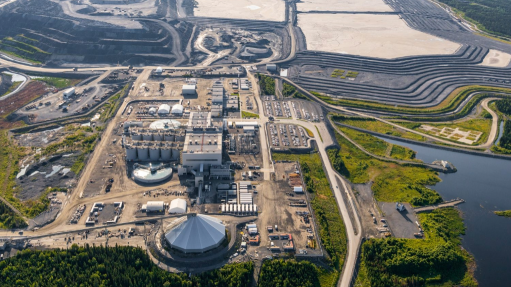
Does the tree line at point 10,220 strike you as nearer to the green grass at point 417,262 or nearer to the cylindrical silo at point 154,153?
the cylindrical silo at point 154,153

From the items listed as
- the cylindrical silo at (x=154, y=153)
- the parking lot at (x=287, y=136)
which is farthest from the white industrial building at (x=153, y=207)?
the parking lot at (x=287, y=136)

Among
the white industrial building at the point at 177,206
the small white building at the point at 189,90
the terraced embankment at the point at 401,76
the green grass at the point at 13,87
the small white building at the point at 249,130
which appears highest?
the terraced embankment at the point at 401,76

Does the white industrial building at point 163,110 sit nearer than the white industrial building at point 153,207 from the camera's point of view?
No

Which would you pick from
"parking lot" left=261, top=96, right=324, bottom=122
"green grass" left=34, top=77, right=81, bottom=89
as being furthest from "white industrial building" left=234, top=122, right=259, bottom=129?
"green grass" left=34, top=77, right=81, bottom=89

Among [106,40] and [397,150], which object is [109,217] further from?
[106,40]

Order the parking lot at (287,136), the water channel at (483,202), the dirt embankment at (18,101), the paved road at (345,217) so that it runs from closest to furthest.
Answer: the paved road at (345,217) < the water channel at (483,202) < the parking lot at (287,136) < the dirt embankment at (18,101)

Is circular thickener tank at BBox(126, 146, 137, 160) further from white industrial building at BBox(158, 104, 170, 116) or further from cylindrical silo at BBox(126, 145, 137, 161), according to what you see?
white industrial building at BBox(158, 104, 170, 116)

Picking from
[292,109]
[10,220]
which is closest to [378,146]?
[292,109]
